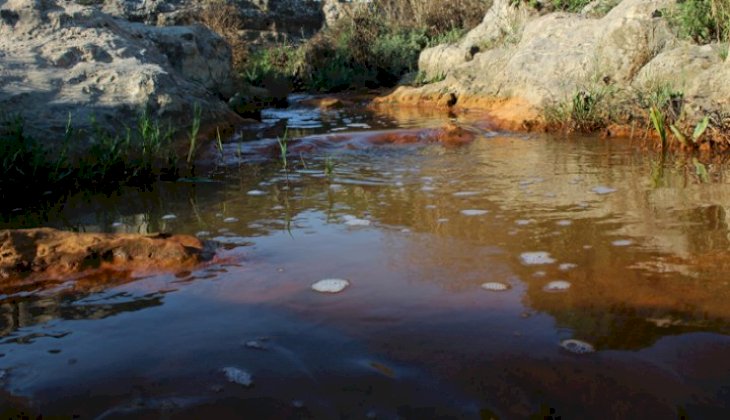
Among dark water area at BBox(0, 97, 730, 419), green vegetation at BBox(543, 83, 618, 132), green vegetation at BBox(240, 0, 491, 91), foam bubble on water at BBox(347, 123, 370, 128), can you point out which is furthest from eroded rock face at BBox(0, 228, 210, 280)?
green vegetation at BBox(240, 0, 491, 91)

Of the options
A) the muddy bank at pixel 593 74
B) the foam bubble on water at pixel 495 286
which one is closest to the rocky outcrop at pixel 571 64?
the muddy bank at pixel 593 74

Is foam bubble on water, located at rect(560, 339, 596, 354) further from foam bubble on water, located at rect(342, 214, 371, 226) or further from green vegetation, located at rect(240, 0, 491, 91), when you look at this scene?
green vegetation, located at rect(240, 0, 491, 91)

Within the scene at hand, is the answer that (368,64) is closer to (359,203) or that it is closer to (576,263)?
(359,203)

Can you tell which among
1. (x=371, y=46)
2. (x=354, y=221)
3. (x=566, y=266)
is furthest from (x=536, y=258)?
(x=371, y=46)

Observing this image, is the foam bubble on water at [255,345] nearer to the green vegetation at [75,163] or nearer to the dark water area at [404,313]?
the dark water area at [404,313]

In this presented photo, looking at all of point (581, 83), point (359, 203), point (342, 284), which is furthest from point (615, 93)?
point (342, 284)

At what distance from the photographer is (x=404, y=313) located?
6.29ft

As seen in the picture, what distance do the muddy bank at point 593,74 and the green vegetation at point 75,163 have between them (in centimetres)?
395

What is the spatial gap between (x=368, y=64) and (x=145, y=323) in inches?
552

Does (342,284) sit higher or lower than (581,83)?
lower

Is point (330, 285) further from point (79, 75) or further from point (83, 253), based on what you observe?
point (79, 75)

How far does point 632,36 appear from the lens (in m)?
7.04

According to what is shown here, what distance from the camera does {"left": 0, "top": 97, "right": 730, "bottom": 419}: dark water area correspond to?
4.73 feet

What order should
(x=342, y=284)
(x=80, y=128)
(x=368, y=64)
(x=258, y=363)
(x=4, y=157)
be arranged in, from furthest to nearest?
(x=368, y=64) → (x=80, y=128) → (x=4, y=157) → (x=342, y=284) → (x=258, y=363)
